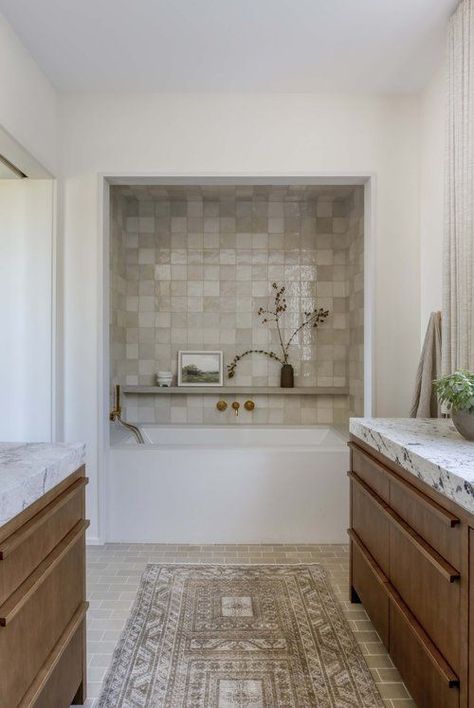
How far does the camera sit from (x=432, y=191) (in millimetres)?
2559

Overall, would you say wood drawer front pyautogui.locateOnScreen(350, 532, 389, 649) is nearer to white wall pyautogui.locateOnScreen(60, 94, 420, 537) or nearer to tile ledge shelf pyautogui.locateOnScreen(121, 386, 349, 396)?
white wall pyautogui.locateOnScreen(60, 94, 420, 537)

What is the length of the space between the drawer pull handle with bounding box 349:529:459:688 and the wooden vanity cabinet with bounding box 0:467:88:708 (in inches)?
38.6

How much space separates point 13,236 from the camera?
262 cm

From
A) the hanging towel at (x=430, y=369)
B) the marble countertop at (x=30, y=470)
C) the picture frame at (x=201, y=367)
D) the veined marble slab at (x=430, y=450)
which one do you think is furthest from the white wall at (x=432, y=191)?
the marble countertop at (x=30, y=470)

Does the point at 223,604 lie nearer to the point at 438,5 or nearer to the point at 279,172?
the point at 279,172

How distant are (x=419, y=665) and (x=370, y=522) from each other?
1.73 feet

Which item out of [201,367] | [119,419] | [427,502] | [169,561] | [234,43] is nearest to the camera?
[427,502]

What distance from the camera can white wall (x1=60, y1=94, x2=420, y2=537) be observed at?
106 inches

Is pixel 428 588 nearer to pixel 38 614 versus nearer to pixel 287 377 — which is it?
pixel 38 614

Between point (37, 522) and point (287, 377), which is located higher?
point (287, 377)

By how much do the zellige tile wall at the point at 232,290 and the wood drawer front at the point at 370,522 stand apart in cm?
188

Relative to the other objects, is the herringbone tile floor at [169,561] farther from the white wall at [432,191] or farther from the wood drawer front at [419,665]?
the white wall at [432,191]

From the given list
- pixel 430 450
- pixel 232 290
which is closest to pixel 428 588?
pixel 430 450

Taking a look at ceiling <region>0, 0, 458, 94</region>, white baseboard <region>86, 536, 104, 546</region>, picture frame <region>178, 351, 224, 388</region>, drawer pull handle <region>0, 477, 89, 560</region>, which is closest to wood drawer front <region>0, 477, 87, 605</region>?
drawer pull handle <region>0, 477, 89, 560</region>
